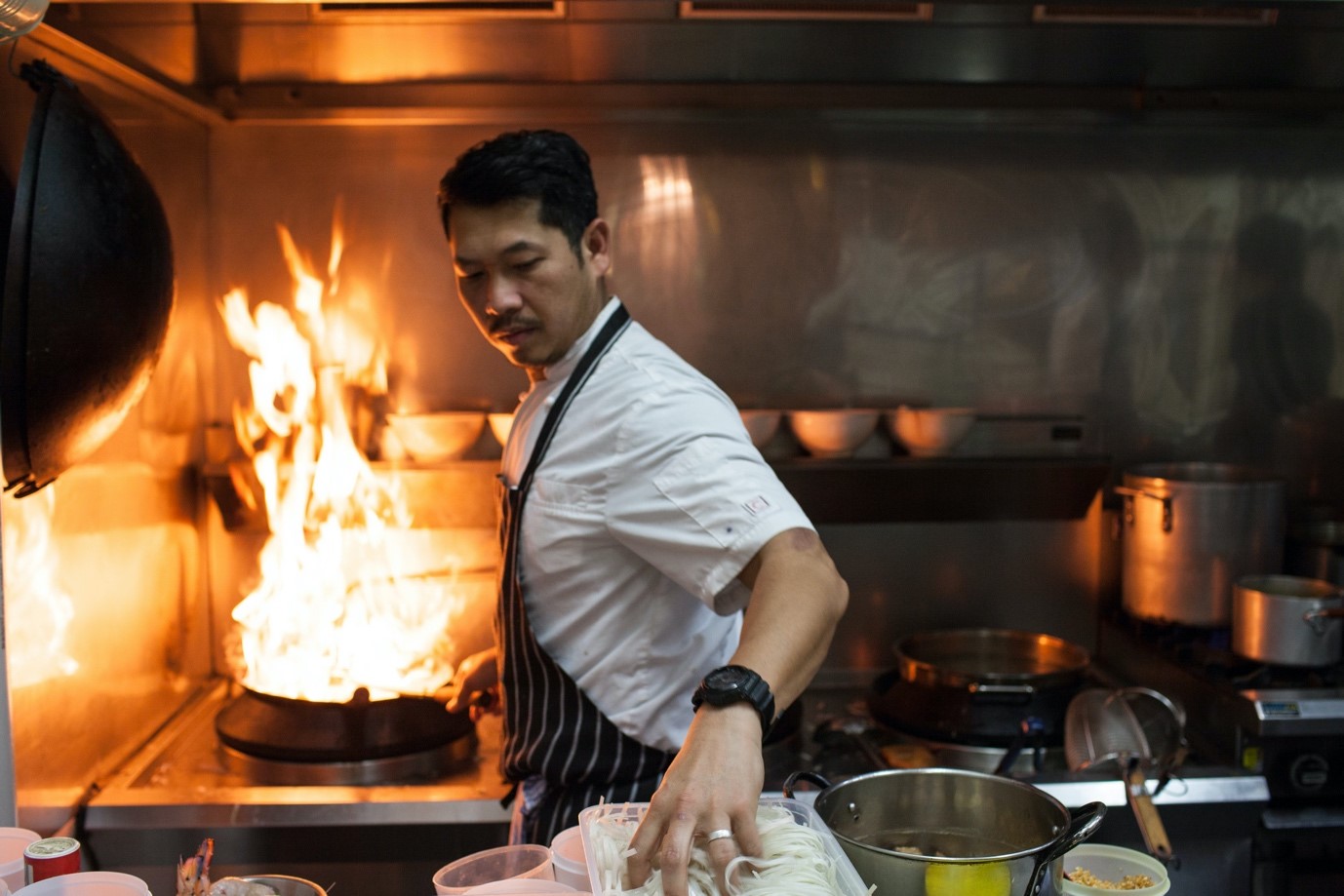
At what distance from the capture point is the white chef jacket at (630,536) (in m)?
1.48

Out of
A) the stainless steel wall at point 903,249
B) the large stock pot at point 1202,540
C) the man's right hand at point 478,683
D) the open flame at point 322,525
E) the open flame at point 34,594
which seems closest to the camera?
the open flame at point 34,594

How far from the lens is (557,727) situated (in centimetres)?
169

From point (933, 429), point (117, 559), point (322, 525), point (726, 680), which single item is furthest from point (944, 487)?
point (117, 559)

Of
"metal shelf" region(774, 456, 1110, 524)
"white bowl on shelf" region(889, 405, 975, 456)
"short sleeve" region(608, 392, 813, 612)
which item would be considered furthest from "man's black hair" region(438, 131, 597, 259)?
"white bowl on shelf" region(889, 405, 975, 456)

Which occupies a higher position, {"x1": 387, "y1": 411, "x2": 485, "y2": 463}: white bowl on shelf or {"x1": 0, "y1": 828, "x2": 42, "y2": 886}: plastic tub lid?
{"x1": 387, "y1": 411, "x2": 485, "y2": 463}: white bowl on shelf

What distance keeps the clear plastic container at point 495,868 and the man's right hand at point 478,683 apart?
1.05 m

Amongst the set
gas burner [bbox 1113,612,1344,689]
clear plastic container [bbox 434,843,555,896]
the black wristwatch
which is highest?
the black wristwatch

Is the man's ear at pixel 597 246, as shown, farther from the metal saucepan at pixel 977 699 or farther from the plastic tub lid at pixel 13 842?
the metal saucepan at pixel 977 699

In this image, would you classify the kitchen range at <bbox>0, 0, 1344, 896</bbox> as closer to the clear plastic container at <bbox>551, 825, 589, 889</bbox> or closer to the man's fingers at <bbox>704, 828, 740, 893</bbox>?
the clear plastic container at <bbox>551, 825, 589, 889</bbox>

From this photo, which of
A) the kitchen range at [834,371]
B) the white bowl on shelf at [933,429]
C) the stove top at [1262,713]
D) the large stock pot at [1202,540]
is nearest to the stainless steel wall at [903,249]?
the kitchen range at [834,371]

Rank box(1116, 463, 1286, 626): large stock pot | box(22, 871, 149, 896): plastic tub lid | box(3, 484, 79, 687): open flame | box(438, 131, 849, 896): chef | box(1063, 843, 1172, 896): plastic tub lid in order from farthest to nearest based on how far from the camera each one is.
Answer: box(1116, 463, 1286, 626): large stock pot → box(3, 484, 79, 687): open flame → box(438, 131, 849, 896): chef → box(1063, 843, 1172, 896): plastic tub lid → box(22, 871, 149, 896): plastic tub lid

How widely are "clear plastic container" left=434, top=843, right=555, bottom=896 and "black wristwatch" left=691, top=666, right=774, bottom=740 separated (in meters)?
0.22

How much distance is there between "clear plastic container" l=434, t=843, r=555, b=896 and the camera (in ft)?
3.53

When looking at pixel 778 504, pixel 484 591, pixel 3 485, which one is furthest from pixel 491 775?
pixel 778 504
